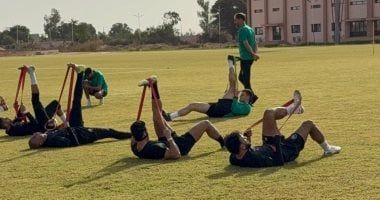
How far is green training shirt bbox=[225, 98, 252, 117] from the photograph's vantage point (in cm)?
1253

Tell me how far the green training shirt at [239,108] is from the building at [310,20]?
83.8 metres

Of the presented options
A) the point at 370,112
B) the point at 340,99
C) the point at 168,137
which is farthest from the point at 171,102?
the point at 168,137

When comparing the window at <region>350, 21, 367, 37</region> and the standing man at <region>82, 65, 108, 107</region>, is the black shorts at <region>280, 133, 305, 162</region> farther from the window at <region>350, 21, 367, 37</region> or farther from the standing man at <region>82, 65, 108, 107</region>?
the window at <region>350, 21, 367, 37</region>

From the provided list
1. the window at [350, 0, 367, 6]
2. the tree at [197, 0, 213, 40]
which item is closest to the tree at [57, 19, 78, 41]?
the tree at [197, 0, 213, 40]

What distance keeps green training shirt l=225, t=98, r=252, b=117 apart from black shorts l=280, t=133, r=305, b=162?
4472 mm

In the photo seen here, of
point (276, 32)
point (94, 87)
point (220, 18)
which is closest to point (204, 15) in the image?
point (220, 18)

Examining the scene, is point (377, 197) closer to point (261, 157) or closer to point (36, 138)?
point (261, 157)

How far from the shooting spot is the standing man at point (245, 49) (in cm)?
1456

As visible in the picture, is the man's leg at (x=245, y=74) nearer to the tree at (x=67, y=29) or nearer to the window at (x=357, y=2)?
the window at (x=357, y=2)

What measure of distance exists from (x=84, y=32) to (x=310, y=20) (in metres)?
60.6

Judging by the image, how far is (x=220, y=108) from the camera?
41.1 ft

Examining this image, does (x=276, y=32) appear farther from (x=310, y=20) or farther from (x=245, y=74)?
(x=245, y=74)

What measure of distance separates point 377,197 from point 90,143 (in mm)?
5231

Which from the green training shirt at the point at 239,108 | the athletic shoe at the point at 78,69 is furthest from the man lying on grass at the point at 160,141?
the green training shirt at the point at 239,108
